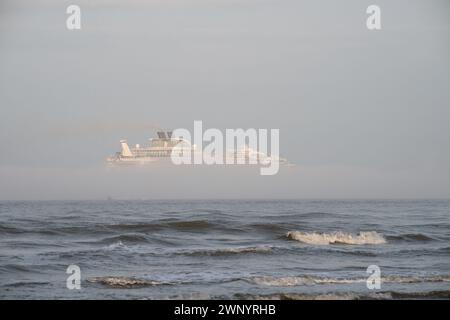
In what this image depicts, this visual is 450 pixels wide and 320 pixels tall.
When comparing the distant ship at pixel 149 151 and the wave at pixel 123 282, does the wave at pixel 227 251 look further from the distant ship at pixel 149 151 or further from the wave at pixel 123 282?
the distant ship at pixel 149 151

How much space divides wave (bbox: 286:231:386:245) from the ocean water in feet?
0.10

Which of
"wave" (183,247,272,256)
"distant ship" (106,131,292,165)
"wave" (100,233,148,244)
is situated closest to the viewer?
"wave" (183,247,272,256)

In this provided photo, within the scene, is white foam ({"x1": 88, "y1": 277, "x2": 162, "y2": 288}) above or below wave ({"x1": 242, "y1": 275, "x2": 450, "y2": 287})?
above

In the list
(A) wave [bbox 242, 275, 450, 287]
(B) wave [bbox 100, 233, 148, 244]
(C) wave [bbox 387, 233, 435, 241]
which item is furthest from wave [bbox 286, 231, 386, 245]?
(A) wave [bbox 242, 275, 450, 287]

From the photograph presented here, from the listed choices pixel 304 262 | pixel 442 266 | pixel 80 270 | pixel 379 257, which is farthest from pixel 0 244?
pixel 442 266

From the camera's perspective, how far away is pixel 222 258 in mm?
17625

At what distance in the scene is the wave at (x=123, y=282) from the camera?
13.9m

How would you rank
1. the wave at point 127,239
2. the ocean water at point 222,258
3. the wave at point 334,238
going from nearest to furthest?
the ocean water at point 222,258 < the wave at point 127,239 < the wave at point 334,238

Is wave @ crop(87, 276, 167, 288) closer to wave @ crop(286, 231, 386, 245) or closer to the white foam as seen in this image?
the white foam

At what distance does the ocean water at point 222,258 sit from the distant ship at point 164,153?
136 inches

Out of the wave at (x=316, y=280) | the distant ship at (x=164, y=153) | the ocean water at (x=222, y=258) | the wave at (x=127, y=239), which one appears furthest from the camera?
the distant ship at (x=164, y=153)

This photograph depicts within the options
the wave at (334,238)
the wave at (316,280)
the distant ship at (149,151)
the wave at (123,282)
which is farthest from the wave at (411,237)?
the distant ship at (149,151)

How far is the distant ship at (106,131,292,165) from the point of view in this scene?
30953mm
